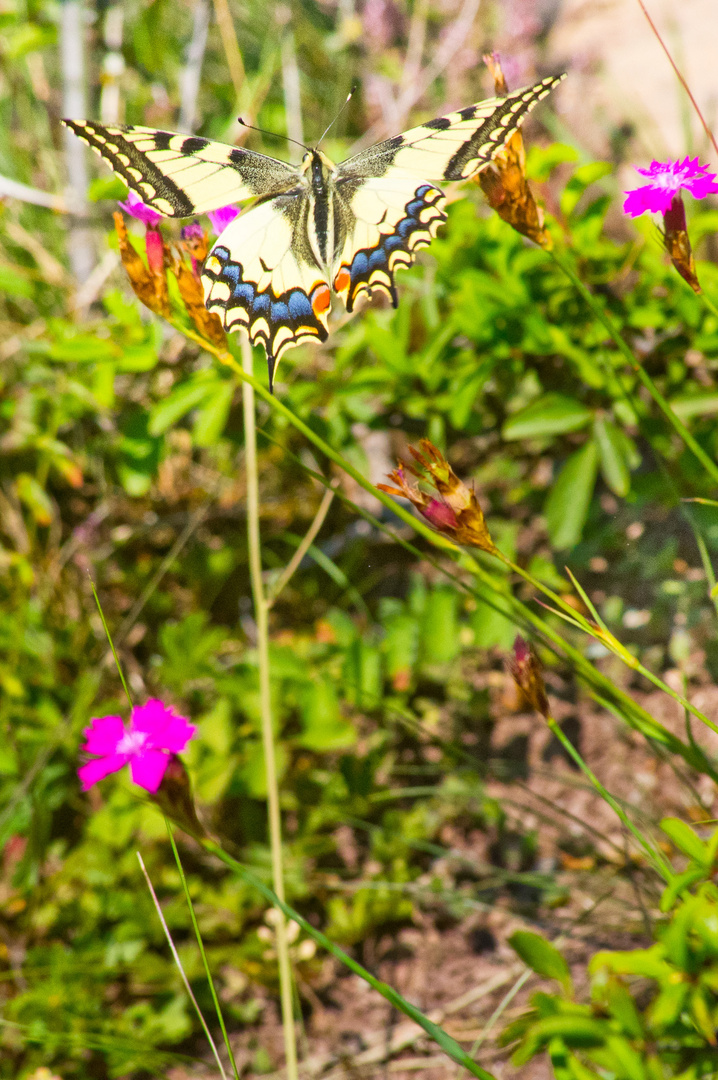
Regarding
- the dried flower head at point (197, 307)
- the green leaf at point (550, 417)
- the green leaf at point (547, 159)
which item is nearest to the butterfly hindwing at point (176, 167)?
the dried flower head at point (197, 307)

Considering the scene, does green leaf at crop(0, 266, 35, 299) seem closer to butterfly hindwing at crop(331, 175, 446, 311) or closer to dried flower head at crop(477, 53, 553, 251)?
butterfly hindwing at crop(331, 175, 446, 311)

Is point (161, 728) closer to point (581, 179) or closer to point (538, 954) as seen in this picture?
point (538, 954)

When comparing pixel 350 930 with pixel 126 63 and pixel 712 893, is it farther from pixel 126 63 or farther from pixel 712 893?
pixel 126 63

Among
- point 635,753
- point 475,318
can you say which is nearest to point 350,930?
point 635,753

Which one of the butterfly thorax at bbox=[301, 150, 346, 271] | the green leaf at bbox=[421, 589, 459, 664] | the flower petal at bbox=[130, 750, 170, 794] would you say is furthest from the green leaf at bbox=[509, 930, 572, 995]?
the butterfly thorax at bbox=[301, 150, 346, 271]

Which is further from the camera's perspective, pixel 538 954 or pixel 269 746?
pixel 269 746

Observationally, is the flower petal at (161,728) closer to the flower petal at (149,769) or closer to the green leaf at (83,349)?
the flower petal at (149,769)

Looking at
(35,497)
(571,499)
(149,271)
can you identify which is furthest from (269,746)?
(35,497)
